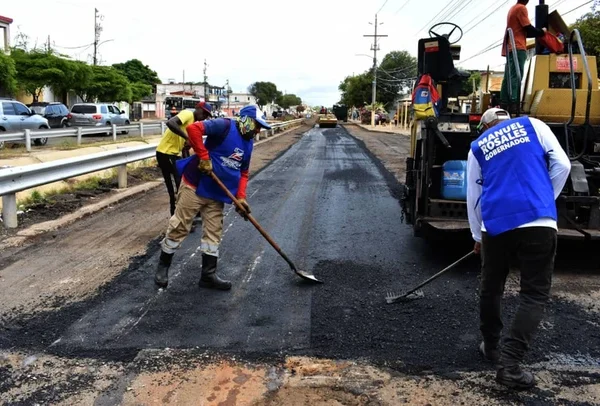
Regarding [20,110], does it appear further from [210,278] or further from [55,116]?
[210,278]

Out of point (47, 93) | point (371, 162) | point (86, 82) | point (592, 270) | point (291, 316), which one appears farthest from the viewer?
point (47, 93)

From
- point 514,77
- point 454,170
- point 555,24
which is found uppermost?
point 555,24

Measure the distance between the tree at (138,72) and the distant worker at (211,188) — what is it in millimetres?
80538

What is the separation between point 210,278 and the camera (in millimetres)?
4957

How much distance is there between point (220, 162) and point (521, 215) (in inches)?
107

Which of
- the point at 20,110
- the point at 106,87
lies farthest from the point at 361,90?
the point at 20,110

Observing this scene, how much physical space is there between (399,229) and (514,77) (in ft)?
7.58

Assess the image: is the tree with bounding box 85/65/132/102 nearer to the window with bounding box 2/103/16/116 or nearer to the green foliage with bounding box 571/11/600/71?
the window with bounding box 2/103/16/116

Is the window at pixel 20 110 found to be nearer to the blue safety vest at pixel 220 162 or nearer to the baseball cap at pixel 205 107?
the baseball cap at pixel 205 107

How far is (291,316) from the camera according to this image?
4332 mm

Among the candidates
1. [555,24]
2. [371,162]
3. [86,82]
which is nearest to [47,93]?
[86,82]

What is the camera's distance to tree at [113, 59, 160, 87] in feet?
270

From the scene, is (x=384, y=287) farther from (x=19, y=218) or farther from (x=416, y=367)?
(x=19, y=218)

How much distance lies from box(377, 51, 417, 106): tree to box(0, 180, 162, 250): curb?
7580 centimetres
